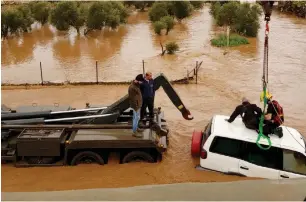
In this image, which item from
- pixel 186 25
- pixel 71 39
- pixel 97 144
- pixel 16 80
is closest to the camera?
pixel 97 144

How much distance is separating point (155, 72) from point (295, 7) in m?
21.3

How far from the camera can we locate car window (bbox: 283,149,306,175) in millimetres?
9062

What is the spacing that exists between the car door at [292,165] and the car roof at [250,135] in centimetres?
11

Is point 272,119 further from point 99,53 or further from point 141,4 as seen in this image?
point 141,4


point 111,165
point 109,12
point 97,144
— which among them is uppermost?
point 109,12

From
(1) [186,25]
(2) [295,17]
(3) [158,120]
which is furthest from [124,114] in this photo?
(2) [295,17]

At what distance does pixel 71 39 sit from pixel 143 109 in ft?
62.4

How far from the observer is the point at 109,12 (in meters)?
30.2

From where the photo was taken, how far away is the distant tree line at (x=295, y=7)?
35162 millimetres

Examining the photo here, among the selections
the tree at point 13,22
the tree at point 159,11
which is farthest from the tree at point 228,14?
the tree at point 13,22

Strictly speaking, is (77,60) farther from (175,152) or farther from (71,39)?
(175,152)

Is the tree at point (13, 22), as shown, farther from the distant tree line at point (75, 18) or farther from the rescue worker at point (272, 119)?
the rescue worker at point (272, 119)

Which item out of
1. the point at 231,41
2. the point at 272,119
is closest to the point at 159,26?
the point at 231,41

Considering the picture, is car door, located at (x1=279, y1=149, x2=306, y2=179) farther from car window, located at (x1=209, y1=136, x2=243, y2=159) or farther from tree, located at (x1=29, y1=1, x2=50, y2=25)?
tree, located at (x1=29, y1=1, x2=50, y2=25)
